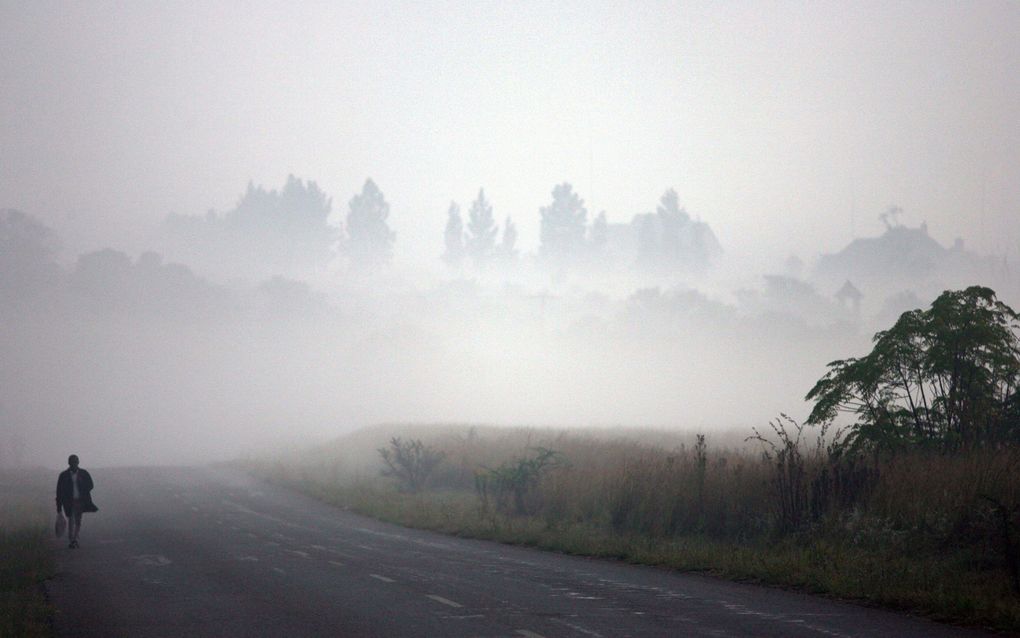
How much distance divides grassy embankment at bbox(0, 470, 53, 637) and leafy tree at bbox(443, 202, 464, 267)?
408 ft

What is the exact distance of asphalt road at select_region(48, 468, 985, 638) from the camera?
9711 mm

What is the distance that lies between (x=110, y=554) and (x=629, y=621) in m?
12.8

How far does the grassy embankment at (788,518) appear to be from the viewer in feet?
39.1

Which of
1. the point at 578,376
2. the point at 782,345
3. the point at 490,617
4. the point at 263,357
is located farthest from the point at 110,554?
the point at 263,357

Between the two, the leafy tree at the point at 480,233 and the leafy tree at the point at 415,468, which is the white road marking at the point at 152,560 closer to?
the leafy tree at the point at 415,468

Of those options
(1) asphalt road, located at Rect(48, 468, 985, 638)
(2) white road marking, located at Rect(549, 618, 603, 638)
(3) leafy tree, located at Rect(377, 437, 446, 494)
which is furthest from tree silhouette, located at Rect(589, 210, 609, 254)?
(2) white road marking, located at Rect(549, 618, 603, 638)

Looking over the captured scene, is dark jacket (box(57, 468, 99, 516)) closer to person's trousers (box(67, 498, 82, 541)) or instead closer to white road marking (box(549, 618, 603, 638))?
person's trousers (box(67, 498, 82, 541))

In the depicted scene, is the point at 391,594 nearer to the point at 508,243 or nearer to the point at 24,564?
the point at 24,564

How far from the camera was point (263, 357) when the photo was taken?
145750mm

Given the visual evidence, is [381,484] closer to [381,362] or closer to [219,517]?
[219,517]

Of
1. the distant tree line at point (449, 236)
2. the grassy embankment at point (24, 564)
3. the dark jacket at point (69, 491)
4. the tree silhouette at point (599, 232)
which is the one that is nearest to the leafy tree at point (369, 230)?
the distant tree line at point (449, 236)

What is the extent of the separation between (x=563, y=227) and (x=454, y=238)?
20.6 m

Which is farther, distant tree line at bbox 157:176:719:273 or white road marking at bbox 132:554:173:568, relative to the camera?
distant tree line at bbox 157:176:719:273

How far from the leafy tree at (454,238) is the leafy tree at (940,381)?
139 metres
